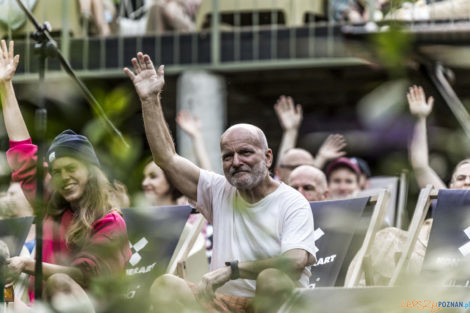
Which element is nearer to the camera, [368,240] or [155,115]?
[155,115]

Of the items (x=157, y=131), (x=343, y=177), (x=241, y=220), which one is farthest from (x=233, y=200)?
(x=343, y=177)

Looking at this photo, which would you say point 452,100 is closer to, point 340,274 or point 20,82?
point 20,82

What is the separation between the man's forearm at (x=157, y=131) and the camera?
356 centimetres

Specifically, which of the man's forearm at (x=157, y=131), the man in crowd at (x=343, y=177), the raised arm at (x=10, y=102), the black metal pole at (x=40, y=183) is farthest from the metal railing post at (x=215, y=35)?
the black metal pole at (x=40, y=183)

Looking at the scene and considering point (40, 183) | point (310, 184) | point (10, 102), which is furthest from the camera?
point (310, 184)

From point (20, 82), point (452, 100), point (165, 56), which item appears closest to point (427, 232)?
point (20, 82)

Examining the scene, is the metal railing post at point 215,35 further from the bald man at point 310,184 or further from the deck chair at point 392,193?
the bald man at point 310,184

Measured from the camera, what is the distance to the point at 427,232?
528 centimetres

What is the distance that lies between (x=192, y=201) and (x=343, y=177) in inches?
96.6

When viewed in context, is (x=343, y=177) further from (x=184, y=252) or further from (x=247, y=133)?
(x=247, y=133)

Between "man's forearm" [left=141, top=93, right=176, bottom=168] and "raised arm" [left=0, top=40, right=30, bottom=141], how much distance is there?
0.66m

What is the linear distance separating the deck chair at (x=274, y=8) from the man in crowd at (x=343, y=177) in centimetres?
404

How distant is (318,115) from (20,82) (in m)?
10.1

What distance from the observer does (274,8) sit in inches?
408
